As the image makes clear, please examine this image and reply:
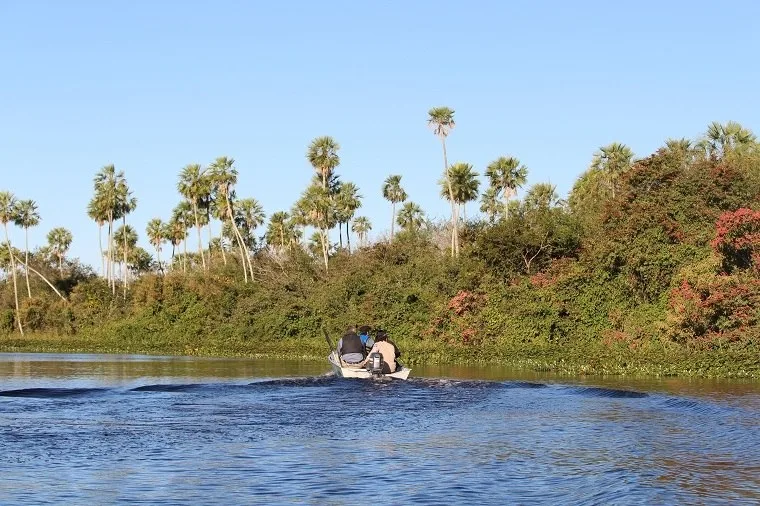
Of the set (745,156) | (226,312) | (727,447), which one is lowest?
(727,447)

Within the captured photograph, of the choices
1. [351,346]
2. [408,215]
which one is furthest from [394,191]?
[351,346]

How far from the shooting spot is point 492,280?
180ft

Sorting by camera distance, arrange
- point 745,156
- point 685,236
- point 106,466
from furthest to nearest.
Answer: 1. point 745,156
2. point 685,236
3. point 106,466

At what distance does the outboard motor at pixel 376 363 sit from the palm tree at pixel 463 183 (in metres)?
39.7

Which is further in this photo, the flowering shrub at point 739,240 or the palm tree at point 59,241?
the palm tree at point 59,241

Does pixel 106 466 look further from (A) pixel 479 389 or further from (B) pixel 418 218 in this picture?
(B) pixel 418 218

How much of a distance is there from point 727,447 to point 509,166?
59.0 metres

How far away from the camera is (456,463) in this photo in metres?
15.2

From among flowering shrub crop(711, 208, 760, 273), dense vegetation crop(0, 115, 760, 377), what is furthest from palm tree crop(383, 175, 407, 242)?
flowering shrub crop(711, 208, 760, 273)

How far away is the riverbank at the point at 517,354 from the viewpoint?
34.8 metres

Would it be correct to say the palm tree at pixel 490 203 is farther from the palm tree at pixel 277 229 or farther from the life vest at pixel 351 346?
the life vest at pixel 351 346

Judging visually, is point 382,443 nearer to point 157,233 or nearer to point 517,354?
point 517,354

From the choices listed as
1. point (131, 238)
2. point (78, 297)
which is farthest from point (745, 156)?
point (131, 238)

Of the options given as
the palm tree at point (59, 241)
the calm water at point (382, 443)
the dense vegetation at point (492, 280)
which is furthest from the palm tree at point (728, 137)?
the palm tree at point (59, 241)
